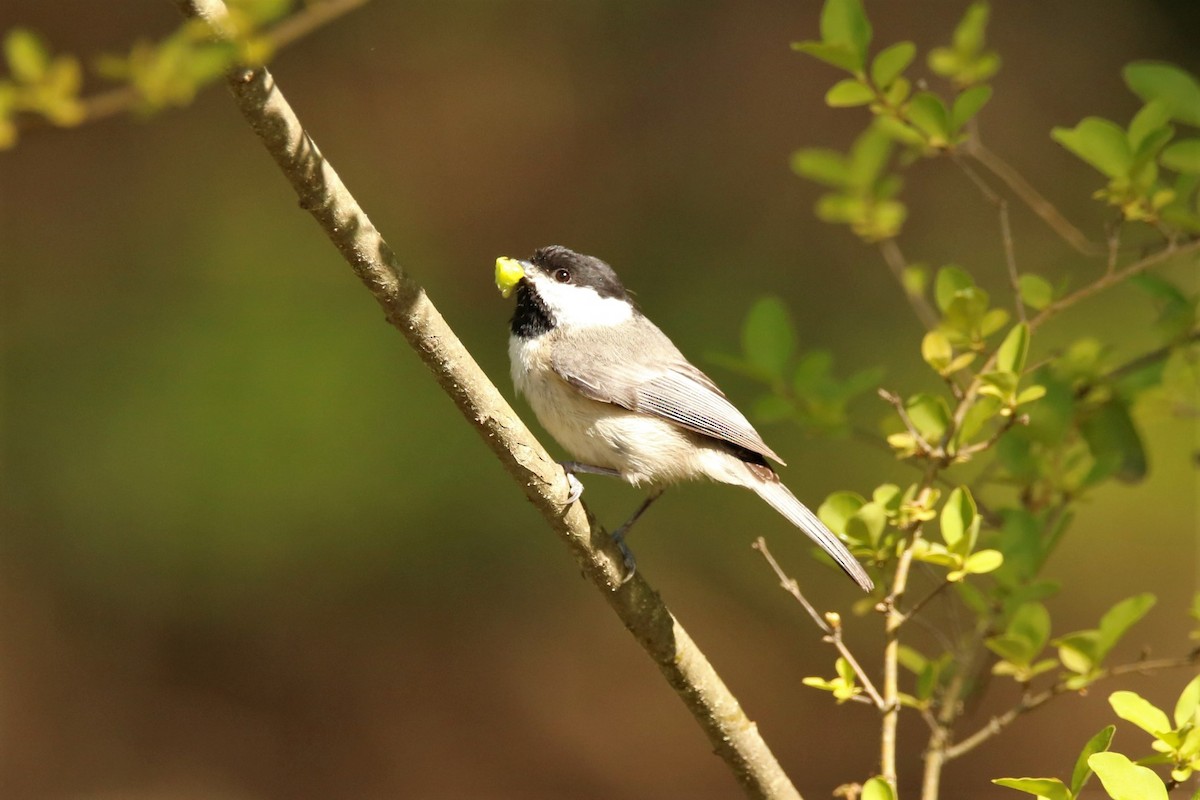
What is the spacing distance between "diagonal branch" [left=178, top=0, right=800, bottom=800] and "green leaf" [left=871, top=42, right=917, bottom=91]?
0.84m

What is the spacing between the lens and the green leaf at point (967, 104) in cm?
183

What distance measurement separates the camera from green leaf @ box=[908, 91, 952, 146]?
72.8 inches

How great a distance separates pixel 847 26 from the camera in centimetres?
183

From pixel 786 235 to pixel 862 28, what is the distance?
2994 millimetres

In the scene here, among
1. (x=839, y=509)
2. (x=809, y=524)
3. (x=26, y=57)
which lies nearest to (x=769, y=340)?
(x=809, y=524)

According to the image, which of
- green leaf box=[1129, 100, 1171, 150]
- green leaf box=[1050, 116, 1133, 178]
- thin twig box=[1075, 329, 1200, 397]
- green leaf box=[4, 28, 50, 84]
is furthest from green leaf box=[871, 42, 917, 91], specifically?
green leaf box=[4, 28, 50, 84]

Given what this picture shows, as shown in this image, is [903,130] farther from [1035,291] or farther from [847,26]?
[1035,291]

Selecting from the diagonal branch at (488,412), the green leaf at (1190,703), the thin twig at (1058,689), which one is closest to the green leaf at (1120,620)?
the thin twig at (1058,689)

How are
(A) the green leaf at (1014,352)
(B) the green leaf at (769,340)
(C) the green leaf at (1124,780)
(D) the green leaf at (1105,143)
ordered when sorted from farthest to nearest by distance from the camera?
(B) the green leaf at (769,340) → (D) the green leaf at (1105,143) → (A) the green leaf at (1014,352) → (C) the green leaf at (1124,780)

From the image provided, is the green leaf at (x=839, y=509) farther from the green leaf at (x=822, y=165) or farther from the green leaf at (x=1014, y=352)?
the green leaf at (x=822, y=165)

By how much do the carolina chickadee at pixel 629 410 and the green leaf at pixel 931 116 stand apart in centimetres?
74

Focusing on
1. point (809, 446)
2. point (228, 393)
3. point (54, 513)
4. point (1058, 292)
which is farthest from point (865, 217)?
point (54, 513)

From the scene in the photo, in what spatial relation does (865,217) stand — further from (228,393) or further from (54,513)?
(54,513)

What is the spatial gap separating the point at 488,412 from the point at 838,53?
2.68 ft
